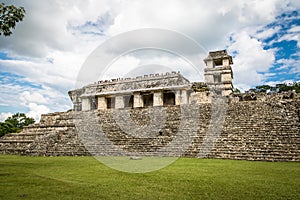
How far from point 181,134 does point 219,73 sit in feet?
42.9

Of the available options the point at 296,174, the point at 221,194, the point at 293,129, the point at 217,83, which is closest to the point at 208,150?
the point at 293,129

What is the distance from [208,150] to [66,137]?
7067 mm

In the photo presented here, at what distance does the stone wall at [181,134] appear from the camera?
29.2ft

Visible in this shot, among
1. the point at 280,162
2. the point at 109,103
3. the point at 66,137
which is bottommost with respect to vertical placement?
the point at 280,162

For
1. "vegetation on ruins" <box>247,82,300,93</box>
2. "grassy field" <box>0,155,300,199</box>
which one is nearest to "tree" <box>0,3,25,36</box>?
"grassy field" <box>0,155,300,199</box>

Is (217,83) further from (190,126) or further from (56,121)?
(56,121)

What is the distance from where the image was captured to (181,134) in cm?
1070

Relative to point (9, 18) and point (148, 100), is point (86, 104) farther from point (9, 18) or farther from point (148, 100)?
point (9, 18)

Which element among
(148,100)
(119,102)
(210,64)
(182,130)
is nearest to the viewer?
(182,130)

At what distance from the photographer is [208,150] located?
923 centimetres

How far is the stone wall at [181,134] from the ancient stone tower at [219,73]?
906 cm

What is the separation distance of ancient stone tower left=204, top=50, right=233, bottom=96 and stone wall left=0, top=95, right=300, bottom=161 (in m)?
9.06

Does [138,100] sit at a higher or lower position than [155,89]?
lower

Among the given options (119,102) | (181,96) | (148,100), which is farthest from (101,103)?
(181,96)
